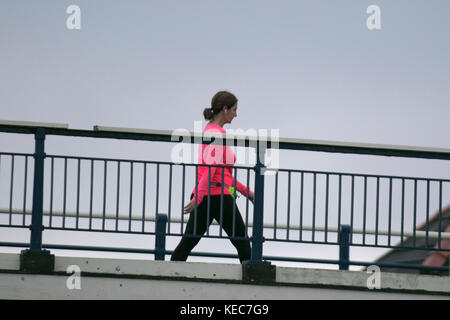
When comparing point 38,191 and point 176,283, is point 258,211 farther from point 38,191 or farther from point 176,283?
point 38,191

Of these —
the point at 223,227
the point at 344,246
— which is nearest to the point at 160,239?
the point at 223,227

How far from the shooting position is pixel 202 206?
345 inches

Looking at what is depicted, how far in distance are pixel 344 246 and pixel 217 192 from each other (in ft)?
4.48

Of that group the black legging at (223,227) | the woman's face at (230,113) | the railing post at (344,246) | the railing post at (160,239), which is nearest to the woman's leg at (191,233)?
the black legging at (223,227)

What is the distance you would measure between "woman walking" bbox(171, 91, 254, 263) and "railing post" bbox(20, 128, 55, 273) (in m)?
1.17

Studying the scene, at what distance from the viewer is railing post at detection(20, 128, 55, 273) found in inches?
331

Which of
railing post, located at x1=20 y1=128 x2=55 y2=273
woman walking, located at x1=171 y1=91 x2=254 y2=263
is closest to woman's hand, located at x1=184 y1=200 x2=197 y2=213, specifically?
woman walking, located at x1=171 y1=91 x2=254 y2=263

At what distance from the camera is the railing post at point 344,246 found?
356 inches

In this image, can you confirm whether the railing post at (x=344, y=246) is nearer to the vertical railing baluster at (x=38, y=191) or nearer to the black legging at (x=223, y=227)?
the black legging at (x=223, y=227)
